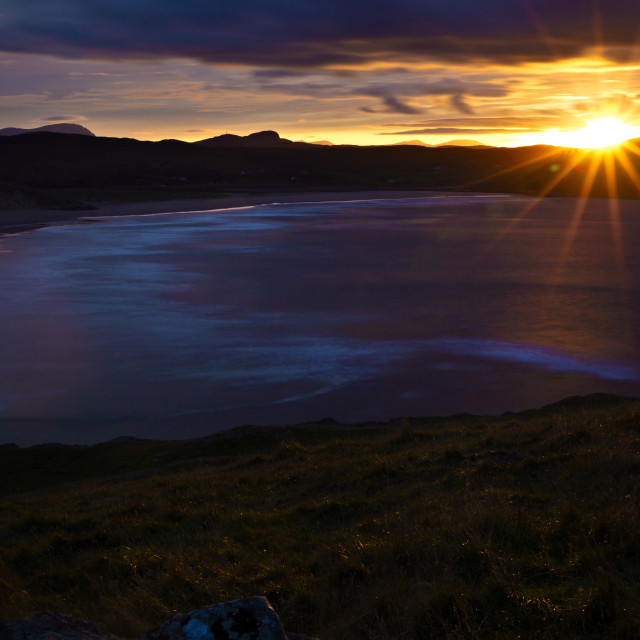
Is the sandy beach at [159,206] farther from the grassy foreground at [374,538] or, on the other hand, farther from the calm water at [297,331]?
the grassy foreground at [374,538]

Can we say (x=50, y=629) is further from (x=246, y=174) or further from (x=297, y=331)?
(x=246, y=174)

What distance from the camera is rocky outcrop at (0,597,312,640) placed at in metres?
2.74

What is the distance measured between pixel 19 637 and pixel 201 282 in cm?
2857

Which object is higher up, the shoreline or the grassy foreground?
the shoreline

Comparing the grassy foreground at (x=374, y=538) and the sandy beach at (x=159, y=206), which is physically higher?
the sandy beach at (x=159, y=206)

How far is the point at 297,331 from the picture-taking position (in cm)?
2170

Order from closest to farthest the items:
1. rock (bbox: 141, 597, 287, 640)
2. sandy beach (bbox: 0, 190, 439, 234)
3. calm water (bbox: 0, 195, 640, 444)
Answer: rock (bbox: 141, 597, 287, 640), calm water (bbox: 0, 195, 640, 444), sandy beach (bbox: 0, 190, 439, 234)

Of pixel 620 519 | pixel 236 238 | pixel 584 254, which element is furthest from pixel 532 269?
pixel 620 519

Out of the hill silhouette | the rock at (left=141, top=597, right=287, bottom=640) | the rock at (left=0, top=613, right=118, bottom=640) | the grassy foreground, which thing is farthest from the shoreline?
the rock at (left=141, top=597, right=287, bottom=640)

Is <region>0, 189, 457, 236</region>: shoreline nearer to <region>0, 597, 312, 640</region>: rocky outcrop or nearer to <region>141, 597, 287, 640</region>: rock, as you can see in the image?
<region>0, 597, 312, 640</region>: rocky outcrop

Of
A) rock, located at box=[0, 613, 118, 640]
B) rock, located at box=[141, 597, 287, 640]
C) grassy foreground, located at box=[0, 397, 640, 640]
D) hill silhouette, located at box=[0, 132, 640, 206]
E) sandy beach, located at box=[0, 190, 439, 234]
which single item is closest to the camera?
rock, located at box=[141, 597, 287, 640]

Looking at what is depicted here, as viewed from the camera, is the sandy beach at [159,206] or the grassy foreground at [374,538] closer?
the grassy foreground at [374,538]

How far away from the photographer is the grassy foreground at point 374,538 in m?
3.88

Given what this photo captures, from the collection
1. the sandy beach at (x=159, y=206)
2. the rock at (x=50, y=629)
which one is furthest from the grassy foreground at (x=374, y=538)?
the sandy beach at (x=159, y=206)
